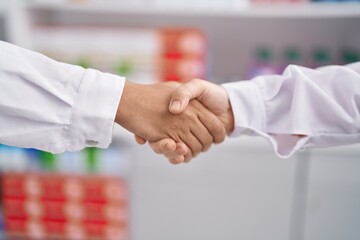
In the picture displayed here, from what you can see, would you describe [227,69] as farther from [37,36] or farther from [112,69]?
[37,36]

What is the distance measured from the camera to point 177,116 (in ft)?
3.04

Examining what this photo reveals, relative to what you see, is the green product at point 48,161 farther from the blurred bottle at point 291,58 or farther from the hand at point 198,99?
the blurred bottle at point 291,58

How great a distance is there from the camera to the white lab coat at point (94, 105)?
0.76 meters

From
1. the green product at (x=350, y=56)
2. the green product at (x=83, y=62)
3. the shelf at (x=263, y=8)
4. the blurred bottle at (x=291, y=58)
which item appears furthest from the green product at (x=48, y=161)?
the green product at (x=350, y=56)

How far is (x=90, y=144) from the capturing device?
82 cm

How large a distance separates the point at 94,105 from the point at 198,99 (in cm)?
28

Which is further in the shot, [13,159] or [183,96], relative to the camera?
[13,159]

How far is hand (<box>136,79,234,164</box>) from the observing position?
87cm

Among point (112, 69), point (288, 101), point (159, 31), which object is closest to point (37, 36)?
point (112, 69)

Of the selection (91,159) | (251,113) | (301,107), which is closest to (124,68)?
(91,159)

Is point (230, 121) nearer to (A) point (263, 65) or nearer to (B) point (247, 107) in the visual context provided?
(B) point (247, 107)

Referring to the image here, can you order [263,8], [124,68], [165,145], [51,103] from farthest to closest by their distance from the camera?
[124,68] → [263,8] → [165,145] → [51,103]

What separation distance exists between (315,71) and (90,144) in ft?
1.74

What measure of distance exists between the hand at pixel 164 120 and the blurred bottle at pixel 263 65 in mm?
620
